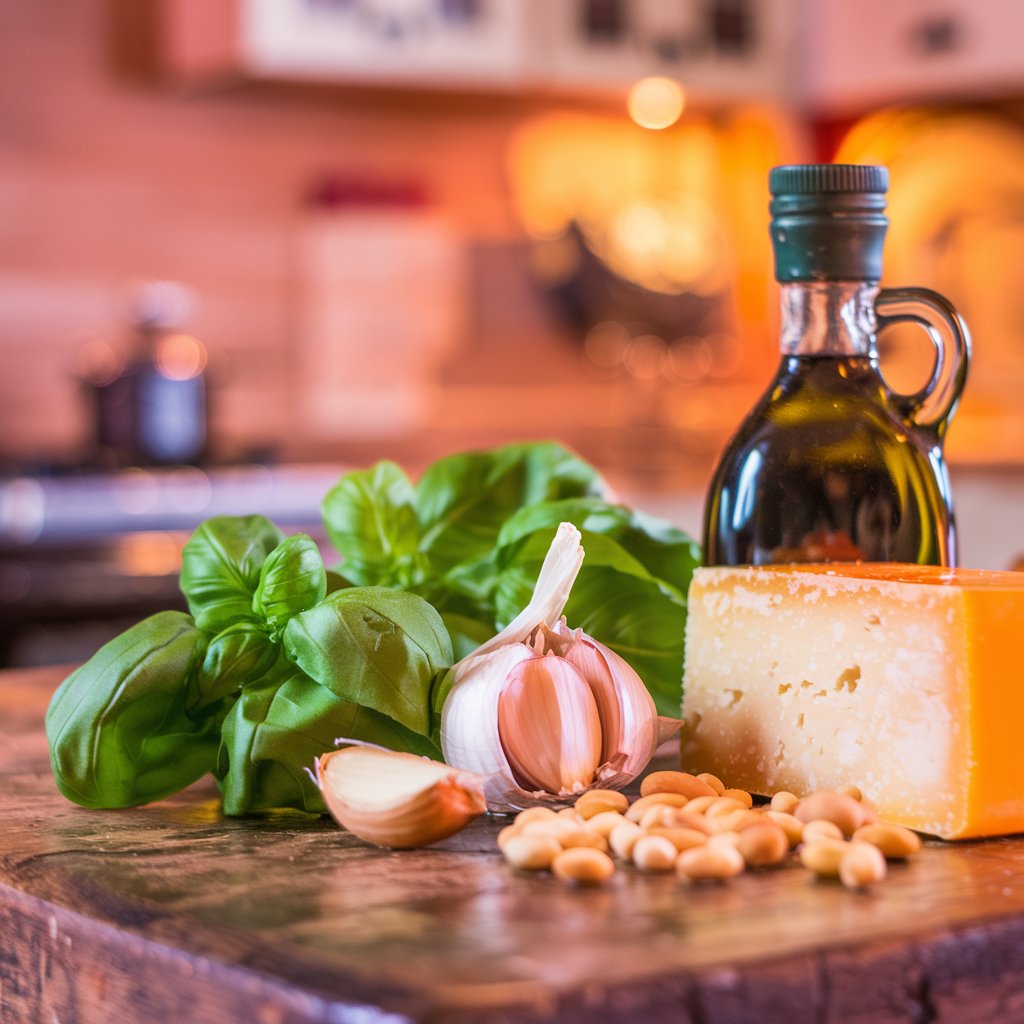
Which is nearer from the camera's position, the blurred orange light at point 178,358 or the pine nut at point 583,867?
the pine nut at point 583,867

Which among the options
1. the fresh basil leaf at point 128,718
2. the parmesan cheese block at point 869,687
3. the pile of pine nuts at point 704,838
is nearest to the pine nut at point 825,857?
the pile of pine nuts at point 704,838

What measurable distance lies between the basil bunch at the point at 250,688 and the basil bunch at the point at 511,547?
0.33ft

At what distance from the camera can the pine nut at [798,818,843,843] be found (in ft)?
2.22

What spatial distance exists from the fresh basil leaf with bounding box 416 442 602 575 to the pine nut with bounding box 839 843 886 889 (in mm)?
351

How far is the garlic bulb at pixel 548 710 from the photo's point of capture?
0.77 m

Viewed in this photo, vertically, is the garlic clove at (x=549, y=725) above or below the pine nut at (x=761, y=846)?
above

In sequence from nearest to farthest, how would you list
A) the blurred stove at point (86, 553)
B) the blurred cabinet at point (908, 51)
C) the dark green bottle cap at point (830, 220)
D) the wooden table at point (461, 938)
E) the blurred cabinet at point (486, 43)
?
the wooden table at point (461, 938) → the dark green bottle cap at point (830, 220) → the blurred stove at point (86, 553) → the blurred cabinet at point (486, 43) → the blurred cabinet at point (908, 51)

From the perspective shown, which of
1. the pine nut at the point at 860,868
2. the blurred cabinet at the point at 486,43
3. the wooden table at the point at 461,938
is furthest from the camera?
the blurred cabinet at the point at 486,43

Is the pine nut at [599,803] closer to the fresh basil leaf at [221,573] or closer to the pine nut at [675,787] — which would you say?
the pine nut at [675,787]

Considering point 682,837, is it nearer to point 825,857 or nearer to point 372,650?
point 825,857

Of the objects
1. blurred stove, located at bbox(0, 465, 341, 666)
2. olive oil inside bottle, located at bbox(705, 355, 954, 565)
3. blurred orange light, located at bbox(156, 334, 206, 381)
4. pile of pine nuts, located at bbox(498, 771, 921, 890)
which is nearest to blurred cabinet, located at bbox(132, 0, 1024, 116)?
blurred orange light, located at bbox(156, 334, 206, 381)

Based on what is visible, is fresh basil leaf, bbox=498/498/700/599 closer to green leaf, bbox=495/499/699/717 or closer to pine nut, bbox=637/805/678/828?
green leaf, bbox=495/499/699/717

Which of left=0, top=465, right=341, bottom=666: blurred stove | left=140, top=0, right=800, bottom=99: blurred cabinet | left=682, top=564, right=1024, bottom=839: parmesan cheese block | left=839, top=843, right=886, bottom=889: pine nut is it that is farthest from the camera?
left=140, top=0, right=800, bottom=99: blurred cabinet

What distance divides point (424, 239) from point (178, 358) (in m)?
0.83
